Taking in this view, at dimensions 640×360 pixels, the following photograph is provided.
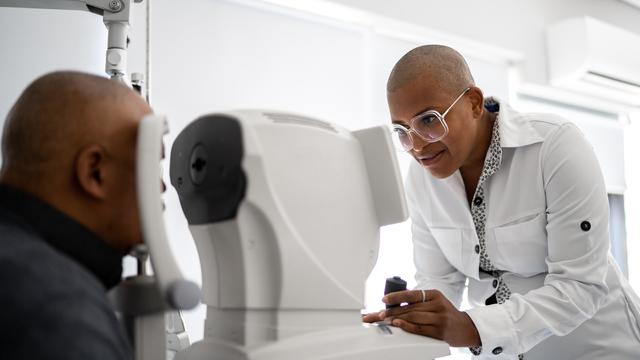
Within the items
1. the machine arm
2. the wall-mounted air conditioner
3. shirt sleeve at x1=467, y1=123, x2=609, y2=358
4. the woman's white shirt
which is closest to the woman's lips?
the woman's white shirt

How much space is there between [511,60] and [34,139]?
134 inches

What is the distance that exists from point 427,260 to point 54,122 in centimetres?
125

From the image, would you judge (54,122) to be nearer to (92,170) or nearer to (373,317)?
(92,170)

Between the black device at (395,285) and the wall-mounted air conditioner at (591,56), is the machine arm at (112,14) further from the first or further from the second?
the wall-mounted air conditioner at (591,56)

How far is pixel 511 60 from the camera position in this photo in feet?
11.8

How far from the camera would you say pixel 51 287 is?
0.58m

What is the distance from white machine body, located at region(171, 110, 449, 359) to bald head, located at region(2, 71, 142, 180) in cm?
16

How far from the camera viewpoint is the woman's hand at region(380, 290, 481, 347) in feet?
3.35

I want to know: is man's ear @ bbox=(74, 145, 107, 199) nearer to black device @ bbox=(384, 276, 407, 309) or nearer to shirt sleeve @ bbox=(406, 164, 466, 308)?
black device @ bbox=(384, 276, 407, 309)

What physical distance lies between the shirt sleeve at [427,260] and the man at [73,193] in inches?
43.9

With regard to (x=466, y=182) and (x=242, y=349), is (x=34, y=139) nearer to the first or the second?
(x=242, y=349)

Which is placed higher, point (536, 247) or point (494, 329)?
point (536, 247)

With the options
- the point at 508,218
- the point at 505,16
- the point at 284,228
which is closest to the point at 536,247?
the point at 508,218

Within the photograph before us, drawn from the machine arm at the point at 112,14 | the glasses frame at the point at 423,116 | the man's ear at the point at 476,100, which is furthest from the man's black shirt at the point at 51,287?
the man's ear at the point at 476,100
